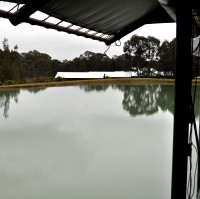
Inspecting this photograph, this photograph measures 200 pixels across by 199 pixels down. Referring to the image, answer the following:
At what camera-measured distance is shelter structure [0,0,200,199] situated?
4.35 ft

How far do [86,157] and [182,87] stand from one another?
295 centimetres

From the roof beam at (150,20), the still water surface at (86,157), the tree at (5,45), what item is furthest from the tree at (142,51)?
the roof beam at (150,20)

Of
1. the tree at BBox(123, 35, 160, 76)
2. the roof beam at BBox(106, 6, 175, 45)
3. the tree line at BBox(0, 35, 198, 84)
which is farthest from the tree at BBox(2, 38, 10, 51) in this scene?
the roof beam at BBox(106, 6, 175, 45)

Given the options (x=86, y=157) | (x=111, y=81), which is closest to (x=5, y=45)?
(x=111, y=81)

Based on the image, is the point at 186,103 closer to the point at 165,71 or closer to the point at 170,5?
the point at 170,5

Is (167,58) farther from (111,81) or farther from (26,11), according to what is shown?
(26,11)

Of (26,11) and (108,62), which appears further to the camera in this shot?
(108,62)

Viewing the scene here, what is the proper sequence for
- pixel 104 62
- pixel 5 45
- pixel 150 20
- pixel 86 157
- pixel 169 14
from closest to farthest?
1. pixel 169 14
2. pixel 150 20
3. pixel 86 157
4. pixel 5 45
5. pixel 104 62

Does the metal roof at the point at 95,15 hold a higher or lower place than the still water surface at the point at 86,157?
higher

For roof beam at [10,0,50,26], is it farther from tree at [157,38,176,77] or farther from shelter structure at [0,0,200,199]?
tree at [157,38,176,77]

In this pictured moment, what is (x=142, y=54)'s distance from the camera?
23.7 m

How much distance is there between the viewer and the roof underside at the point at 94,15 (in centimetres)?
129

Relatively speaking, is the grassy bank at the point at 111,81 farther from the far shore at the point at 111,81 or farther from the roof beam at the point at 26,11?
the roof beam at the point at 26,11

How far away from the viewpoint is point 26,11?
126 centimetres
